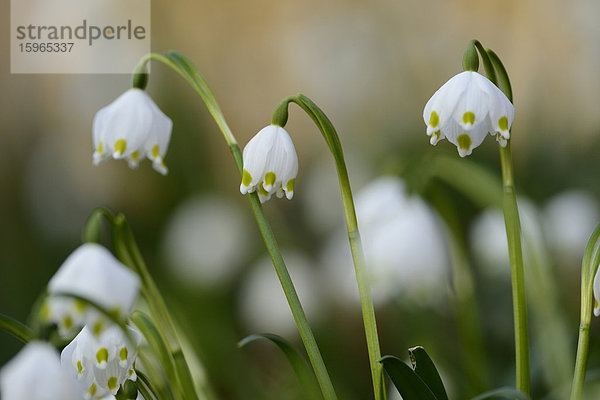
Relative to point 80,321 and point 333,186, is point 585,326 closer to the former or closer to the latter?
point 80,321

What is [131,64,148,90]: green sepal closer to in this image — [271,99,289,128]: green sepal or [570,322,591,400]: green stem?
[271,99,289,128]: green sepal

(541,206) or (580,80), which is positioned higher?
(580,80)

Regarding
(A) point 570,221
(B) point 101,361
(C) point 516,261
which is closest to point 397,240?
(C) point 516,261

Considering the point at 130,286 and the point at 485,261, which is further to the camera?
the point at 485,261

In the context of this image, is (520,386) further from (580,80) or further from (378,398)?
(580,80)

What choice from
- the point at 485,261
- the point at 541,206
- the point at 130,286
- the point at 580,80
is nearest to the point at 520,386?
the point at 130,286

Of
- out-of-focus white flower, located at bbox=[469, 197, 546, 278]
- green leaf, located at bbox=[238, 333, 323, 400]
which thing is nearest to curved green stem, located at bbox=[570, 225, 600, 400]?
green leaf, located at bbox=[238, 333, 323, 400]
